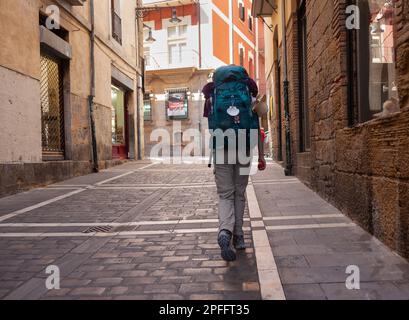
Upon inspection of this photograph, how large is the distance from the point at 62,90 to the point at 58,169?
2.50 m

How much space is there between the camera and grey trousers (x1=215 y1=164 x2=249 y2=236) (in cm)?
405

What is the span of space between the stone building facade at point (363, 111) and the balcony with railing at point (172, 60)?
74.0ft

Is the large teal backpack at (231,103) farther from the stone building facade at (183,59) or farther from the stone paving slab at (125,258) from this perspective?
the stone building facade at (183,59)

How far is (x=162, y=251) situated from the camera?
4.45 meters

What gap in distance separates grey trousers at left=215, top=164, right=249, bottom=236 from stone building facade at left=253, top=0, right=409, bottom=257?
4.47 ft

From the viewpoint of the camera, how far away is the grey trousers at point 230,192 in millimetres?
4051

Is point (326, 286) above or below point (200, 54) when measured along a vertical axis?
below

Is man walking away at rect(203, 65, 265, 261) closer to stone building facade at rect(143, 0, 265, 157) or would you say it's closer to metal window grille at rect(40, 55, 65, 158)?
metal window grille at rect(40, 55, 65, 158)

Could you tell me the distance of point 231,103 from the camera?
397 centimetres

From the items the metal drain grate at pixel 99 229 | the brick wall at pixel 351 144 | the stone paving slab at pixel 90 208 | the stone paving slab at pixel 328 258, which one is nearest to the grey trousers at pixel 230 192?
the stone paving slab at pixel 328 258

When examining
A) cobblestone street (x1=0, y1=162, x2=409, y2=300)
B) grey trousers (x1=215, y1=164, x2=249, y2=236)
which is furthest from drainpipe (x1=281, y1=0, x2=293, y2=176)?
grey trousers (x1=215, y1=164, x2=249, y2=236)

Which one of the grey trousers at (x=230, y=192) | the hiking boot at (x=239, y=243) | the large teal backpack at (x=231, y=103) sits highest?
the large teal backpack at (x=231, y=103)

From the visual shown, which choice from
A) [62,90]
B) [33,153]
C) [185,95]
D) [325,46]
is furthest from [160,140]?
[325,46]
